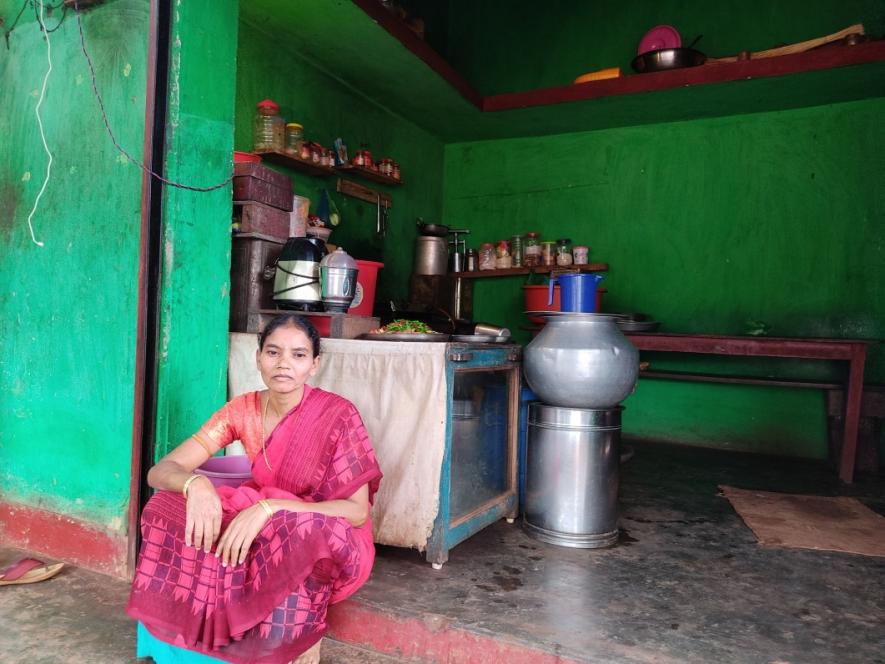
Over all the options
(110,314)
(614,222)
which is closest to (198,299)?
(110,314)

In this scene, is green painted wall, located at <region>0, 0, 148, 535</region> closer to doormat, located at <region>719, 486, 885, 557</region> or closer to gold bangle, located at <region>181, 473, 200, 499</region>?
gold bangle, located at <region>181, 473, 200, 499</region>

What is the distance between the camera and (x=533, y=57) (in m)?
6.06

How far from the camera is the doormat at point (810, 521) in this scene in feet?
9.00

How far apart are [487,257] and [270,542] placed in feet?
15.7

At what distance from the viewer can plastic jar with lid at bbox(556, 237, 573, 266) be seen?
5730mm

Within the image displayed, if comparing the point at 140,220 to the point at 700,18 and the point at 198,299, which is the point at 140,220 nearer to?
the point at 198,299

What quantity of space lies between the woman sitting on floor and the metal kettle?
2.94 ft

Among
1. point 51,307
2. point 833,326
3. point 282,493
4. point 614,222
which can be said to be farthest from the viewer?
point 614,222

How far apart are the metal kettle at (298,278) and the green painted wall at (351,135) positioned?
1.66 meters

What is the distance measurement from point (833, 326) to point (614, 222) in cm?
203

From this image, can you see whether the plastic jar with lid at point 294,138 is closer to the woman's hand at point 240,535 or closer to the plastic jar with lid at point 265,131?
the plastic jar with lid at point 265,131

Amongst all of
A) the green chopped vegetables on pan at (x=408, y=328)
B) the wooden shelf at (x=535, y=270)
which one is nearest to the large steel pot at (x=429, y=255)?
the wooden shelf at (x=535, y=270)

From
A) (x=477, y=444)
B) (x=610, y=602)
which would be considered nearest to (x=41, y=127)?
(x=477, y=444)

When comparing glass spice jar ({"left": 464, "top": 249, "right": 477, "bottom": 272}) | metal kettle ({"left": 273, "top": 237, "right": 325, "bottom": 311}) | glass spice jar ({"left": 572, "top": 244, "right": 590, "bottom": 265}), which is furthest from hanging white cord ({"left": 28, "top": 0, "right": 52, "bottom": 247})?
glass spice jar ({"left": 572, "top": 244, "right": 590, "bottom": 265})
